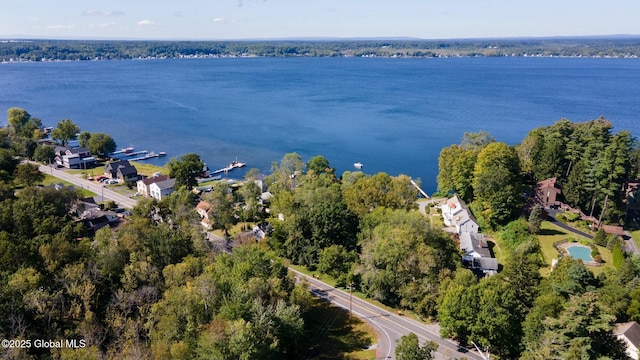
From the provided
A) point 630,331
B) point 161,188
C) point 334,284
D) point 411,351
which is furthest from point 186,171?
point 630,331

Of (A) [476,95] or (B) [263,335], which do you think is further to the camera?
(A) [476,95]

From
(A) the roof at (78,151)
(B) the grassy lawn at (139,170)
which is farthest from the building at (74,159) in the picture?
(B) the grassy lawn at (139,170)

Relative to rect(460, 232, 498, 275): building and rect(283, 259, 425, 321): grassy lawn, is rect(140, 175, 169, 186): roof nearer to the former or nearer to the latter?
rect(283, 259, 425, 321): grassy lawn

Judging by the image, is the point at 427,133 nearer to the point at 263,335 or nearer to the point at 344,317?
the point at 344,317

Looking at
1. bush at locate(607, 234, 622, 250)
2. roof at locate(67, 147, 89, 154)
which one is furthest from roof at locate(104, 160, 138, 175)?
bush at locate(607, 234, 622, 250)

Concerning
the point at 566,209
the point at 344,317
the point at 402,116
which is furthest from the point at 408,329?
the point at 402,116

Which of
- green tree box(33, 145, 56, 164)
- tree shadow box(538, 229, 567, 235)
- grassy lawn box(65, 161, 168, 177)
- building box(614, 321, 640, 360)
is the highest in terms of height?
green tree box(33, 145, 56, 164)

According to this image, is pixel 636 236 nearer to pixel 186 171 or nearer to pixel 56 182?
pixel 186 171
